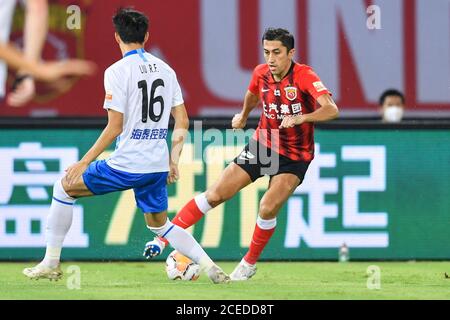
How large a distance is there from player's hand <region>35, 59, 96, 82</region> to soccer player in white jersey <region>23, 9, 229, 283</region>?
7329 mm

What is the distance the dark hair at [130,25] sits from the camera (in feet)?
30.5

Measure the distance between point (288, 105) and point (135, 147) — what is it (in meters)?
1.55

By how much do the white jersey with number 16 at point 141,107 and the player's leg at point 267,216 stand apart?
4.12ft

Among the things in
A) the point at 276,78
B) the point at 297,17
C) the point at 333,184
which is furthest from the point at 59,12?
the point at 276,78

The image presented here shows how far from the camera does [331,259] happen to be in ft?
40.4

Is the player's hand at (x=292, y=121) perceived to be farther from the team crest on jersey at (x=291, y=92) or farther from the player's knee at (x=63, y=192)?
the player's knee at (x=63, y=192)

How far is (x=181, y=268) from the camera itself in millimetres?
10359

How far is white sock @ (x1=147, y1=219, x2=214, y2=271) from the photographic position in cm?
962

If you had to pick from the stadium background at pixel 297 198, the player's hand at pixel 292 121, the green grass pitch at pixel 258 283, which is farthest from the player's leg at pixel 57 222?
the stadium background at pixel 297 198

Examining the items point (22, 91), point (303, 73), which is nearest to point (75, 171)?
point (303, 73)

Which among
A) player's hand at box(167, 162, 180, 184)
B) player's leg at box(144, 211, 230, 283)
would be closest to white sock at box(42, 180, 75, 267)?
player's leg at box(144, 211, 230, 283)

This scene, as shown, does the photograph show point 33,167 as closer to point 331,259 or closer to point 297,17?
point 331,259

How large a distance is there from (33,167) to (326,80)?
5516 mm
